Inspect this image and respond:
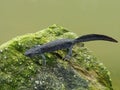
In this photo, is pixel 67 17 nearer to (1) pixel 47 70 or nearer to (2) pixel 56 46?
(2) pixel 56 46

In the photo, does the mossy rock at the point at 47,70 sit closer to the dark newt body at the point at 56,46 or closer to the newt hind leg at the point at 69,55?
the newt hind leg at the point at 69,55

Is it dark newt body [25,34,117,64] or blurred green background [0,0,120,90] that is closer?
dark newt body [25,34,117,64]

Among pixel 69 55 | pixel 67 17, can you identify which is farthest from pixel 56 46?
pixel 67 17

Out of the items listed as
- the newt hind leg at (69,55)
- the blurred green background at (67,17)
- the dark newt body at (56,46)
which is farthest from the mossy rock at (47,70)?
the blurred green background at (67,17)

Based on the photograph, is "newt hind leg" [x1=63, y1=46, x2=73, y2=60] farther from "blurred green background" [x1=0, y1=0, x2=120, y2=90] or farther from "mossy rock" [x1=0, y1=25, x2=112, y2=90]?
"blurred green background" [x1=0, y1=0, x2=120, y2=90]

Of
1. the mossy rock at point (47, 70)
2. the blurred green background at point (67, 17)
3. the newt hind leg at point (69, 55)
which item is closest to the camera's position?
the mossy rock at point (47, 70)

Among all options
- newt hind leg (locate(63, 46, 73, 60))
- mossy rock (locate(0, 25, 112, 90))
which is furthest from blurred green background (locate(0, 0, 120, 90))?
newt hind leg (locate(63, 46, 73, 60))

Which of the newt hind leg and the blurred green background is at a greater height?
the blurred green background
